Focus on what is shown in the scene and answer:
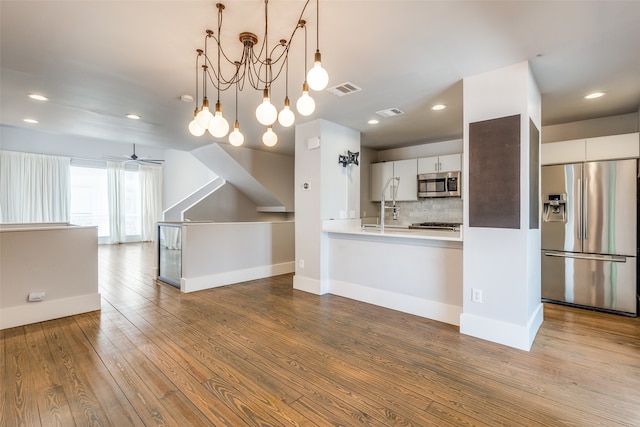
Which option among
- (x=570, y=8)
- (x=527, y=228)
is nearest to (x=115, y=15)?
(x=570, y=8)

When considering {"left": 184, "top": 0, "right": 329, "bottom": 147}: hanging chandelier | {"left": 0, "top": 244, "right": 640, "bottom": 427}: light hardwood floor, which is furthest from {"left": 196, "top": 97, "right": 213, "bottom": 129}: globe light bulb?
{"left": 0, "top": 244, "right": 640, "bottom": 427}: light hardwood floor

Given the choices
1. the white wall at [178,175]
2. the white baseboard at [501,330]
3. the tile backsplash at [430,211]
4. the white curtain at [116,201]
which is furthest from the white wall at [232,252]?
the white curtain at [116,201]

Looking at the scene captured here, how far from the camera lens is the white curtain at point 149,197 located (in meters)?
10.2

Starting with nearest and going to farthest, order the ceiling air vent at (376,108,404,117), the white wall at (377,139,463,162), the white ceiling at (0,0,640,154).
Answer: the white ceiling at (0,0,640,154), the ceiling air vent at (376,108,404,117), the white wall at (377,139,463,162)

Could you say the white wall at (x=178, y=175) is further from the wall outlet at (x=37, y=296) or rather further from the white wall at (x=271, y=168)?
the wall outlet at (x=37, y=296)

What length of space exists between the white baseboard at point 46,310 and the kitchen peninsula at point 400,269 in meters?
3.00

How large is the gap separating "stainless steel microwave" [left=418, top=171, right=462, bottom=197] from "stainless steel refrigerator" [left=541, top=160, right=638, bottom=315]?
52.7 inches

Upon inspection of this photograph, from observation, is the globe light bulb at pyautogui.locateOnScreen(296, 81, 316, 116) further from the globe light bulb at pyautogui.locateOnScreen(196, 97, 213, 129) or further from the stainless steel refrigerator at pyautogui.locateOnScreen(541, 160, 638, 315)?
the stainless steel refrigerator at pyautogui.locateOnScreen(541, 160, 638, 315)

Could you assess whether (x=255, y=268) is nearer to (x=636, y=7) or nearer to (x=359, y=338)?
(x=359, y=338)

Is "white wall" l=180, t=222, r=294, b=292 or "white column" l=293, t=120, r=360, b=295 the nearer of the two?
"white column" l=293, t=120, r=360, b=295

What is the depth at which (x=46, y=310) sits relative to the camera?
323 cm

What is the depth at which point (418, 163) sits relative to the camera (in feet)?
18.4

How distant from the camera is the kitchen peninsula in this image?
323cm

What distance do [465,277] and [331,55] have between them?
2.44 m
